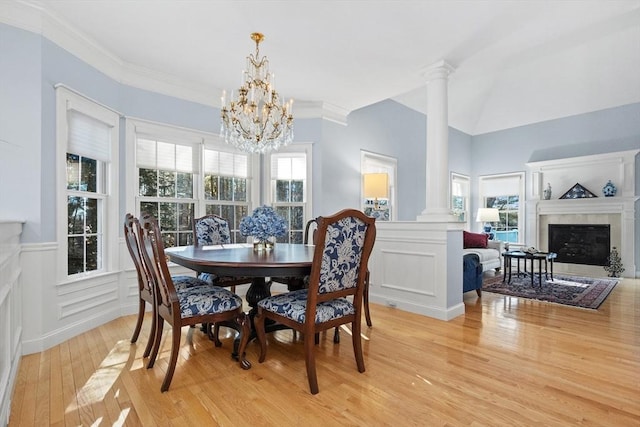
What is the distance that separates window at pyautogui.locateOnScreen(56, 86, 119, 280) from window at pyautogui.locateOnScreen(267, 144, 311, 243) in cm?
202

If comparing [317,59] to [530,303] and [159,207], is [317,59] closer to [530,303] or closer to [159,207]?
[159,207]

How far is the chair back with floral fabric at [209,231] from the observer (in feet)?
11.3

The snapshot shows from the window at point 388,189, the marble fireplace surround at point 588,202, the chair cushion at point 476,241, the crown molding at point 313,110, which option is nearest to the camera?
the crown molding at point 313,110

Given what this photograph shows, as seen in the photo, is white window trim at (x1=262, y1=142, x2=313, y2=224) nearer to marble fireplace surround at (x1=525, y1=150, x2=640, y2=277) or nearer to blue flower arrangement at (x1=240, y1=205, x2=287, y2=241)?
blue flower arrangement at (x1=240, y1=205, x2=287, y2=241)

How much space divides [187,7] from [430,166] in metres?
2.85

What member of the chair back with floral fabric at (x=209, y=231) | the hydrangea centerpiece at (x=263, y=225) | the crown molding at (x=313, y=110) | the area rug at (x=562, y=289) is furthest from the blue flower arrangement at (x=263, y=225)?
the area rug at (x=562, y=289)

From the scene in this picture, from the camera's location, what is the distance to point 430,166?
3.73 metres

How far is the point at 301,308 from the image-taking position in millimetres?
2074

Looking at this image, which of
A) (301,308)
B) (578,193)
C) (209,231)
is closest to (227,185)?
(209,231)

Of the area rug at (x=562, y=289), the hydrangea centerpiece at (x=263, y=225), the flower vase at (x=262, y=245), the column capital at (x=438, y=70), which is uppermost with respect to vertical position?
the column capital at (x=438, y=70)

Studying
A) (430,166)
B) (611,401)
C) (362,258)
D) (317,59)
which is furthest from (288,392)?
(317,59)

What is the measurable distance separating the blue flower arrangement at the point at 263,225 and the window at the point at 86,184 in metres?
1.65

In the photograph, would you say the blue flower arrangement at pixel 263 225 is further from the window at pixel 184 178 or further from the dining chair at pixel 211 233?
the window at pixel 184 178

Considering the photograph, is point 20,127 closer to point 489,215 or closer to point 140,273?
point 140,273
